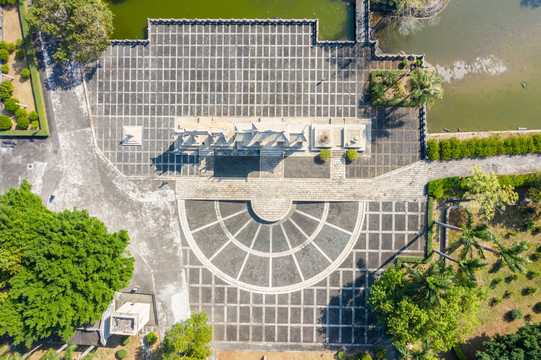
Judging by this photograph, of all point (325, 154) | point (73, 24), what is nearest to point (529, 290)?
point (325, 154)

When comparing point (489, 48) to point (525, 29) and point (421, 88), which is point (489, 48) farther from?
point (421, 88)

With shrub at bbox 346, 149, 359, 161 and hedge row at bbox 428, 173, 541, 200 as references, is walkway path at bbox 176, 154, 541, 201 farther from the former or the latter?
shrub at bbox 346, 149, 359, 161

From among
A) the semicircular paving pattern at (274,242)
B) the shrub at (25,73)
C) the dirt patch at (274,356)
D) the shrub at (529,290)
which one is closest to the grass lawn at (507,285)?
the shrub at (529,290)

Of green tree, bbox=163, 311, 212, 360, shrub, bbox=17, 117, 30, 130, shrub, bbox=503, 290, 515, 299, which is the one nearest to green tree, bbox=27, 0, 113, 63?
shrub, bbox=17, 117, 30, 130

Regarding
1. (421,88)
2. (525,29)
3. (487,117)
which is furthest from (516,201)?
(525,29)

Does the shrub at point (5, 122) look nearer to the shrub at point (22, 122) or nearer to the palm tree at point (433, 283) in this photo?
the shrub at point (22, 122)

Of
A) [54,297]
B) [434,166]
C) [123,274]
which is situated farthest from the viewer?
[434,166]
